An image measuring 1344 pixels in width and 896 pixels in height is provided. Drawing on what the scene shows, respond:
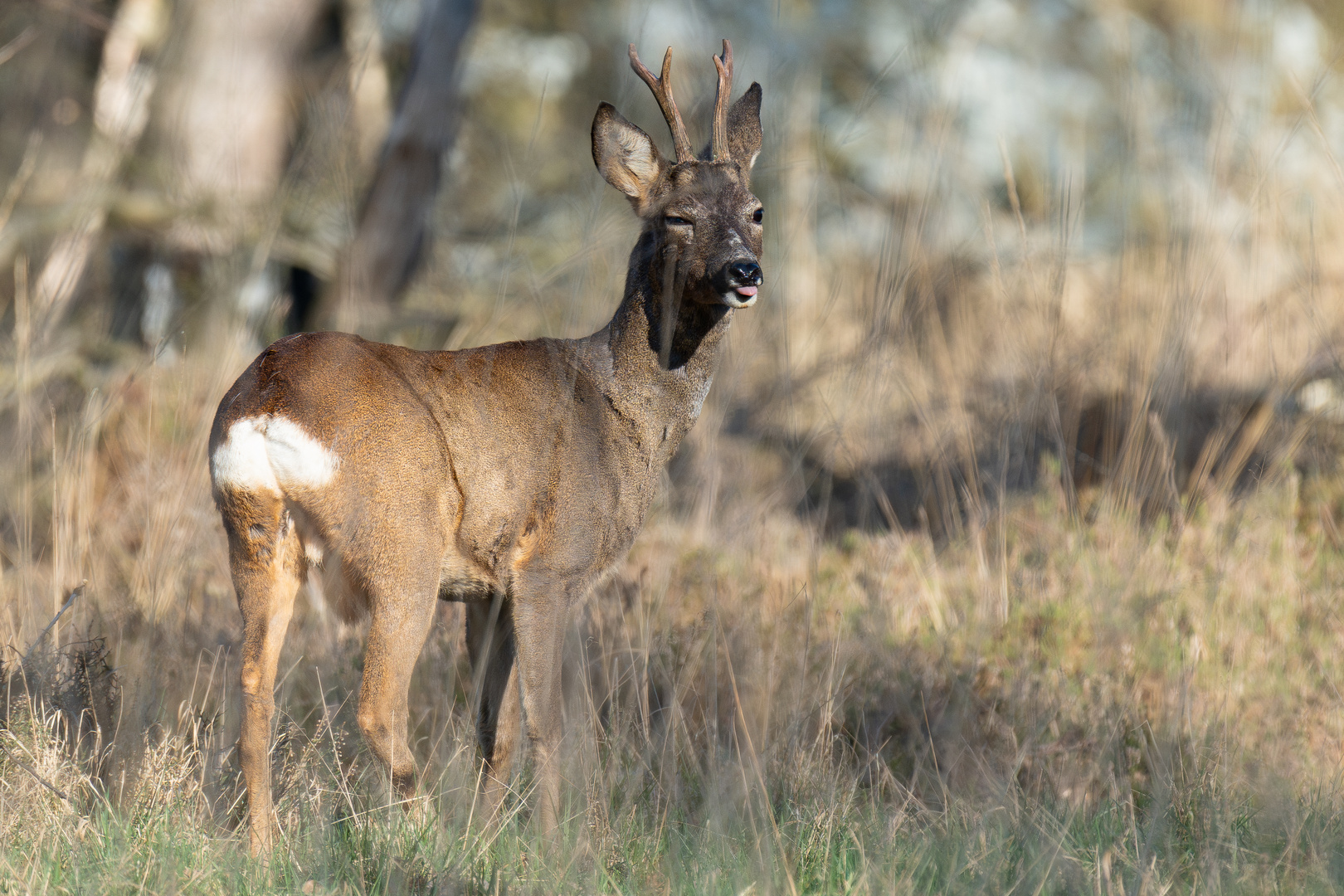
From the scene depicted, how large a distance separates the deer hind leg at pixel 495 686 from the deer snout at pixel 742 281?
124 centimetres

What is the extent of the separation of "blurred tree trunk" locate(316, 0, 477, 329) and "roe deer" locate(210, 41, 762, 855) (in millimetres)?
5656

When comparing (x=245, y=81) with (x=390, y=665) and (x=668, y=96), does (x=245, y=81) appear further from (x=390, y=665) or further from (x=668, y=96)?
(x=390, y=665)

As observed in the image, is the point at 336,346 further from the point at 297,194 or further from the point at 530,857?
the point at 297,194

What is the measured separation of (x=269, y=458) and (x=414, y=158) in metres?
6.87

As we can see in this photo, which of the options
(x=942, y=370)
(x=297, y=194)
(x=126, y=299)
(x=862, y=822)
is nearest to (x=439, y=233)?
(x=126, y=299)

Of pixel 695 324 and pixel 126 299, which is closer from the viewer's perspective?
pixel 695 324

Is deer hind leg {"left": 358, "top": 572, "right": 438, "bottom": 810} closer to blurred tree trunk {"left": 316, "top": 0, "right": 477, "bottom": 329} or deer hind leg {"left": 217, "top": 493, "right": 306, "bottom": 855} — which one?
deer hind leg {"left": 217, "top": 493, "right": 306, "bottom": 855}

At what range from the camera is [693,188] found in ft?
14.1

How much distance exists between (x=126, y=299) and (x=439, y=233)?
10.7 ft

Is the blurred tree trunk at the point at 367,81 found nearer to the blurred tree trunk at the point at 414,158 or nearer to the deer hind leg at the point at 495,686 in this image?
the blurred tree trunk at the point at 414,158

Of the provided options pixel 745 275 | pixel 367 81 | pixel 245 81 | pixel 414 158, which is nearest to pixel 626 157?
pixel 745 275

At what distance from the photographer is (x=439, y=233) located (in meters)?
12.4

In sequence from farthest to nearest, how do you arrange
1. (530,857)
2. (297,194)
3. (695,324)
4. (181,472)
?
1. (297,194)
2. (181,472)
3. (695,324)
4. (530,857)

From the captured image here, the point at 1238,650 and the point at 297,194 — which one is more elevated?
the point at 297,194
